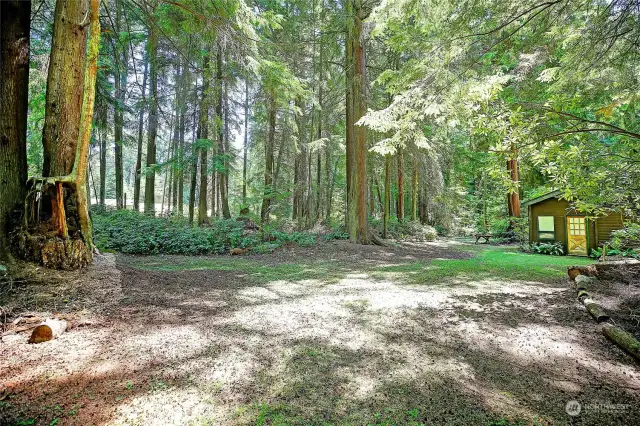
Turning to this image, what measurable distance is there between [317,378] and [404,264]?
610 cm

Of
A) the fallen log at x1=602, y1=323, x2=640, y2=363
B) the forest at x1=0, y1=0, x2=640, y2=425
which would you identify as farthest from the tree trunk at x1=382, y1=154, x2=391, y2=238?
the fallen log at x1=602, y1=323, x2=640, y2=363

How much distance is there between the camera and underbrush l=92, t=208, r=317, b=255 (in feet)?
28.0

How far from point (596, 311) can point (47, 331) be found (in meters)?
5.49

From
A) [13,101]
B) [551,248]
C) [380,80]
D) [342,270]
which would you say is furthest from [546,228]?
[13,101]

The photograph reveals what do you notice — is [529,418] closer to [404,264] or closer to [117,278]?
[117,278]

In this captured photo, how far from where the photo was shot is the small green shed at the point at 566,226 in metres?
11.0

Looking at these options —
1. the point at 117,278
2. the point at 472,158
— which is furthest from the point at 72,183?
the point at 472,158

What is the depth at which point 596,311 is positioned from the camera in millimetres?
3430

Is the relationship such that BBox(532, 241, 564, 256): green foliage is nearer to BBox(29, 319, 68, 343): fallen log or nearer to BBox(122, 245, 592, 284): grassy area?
BBox(122, 245, 592, 284): grassy area

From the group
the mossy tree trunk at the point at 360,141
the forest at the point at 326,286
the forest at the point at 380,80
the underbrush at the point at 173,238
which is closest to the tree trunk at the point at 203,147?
the forest at the point at 380,80

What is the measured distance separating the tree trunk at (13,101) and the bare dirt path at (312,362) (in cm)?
132

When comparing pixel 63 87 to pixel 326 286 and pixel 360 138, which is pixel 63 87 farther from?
pixel 360 138

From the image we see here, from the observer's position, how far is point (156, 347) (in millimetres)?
2508

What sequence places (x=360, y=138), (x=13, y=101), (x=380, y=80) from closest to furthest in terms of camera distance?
(x=13, y=101)
(x=380, y=80)
(x=360, y=138)
